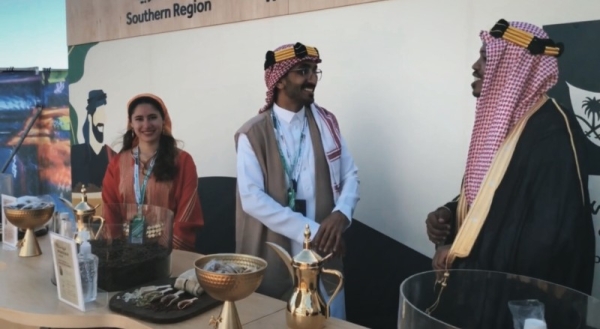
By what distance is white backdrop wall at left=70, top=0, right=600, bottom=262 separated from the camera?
104 inches

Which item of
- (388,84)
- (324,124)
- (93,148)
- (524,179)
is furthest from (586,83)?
(93,148)

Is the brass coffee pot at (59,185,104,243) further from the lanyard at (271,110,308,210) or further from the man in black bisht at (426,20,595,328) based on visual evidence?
the man in black bisht at (426,20,595,328)

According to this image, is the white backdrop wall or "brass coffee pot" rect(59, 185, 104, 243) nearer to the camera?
"brass coffee pot" rect(59, 185, 104, 243)

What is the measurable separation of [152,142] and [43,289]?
1434 millimetres

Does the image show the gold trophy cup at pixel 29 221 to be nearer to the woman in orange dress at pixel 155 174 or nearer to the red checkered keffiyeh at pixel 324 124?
the woman in orange dress at pixel 155 174

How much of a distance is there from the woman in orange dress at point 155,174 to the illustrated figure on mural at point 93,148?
183 cm

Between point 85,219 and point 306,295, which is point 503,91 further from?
point 85,219

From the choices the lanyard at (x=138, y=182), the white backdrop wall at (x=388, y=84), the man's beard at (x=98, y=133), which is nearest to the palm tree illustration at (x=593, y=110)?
the white backdrop wall at (x=388, y=84)

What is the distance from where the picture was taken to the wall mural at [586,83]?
2.27 m

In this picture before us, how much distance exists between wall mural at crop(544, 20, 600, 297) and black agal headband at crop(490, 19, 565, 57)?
58 cm

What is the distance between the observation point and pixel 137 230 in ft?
6.37

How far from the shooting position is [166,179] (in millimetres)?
3055

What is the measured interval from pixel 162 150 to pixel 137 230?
1.23 meters

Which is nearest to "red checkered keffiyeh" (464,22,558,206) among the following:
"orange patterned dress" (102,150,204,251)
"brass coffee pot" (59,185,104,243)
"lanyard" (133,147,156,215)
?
"brass coffee pot" (59,185,104,243)
